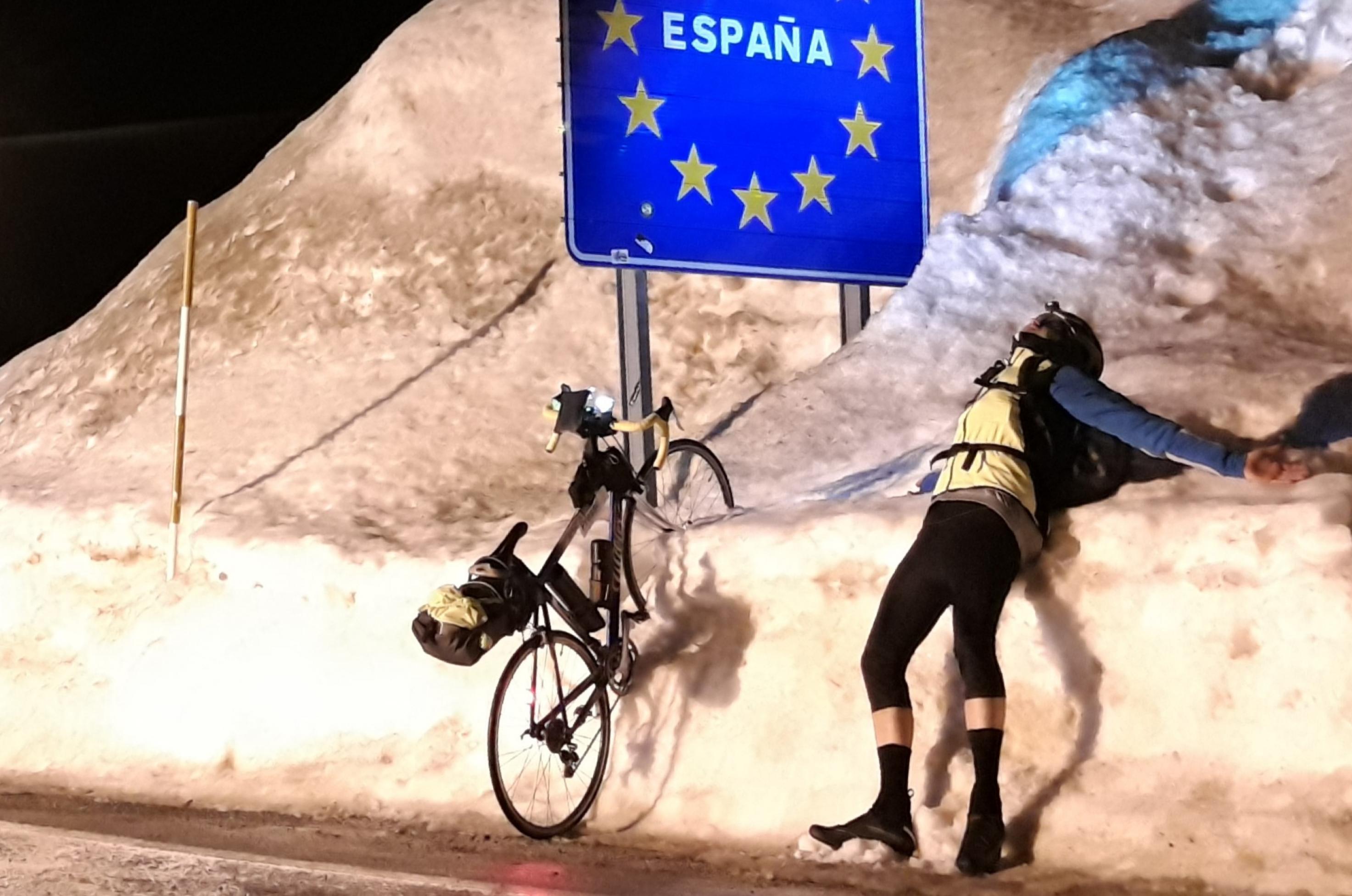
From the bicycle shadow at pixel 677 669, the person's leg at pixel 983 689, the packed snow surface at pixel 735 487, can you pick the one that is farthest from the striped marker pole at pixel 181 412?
the person's leg at pixel 983 689

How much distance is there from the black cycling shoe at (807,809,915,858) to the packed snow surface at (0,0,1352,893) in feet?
0.60

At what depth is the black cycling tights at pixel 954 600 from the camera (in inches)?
170

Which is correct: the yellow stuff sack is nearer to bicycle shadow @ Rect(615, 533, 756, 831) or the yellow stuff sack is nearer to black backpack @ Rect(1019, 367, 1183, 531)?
bicycle shadow @ Rect(615, 533, 756, 831)

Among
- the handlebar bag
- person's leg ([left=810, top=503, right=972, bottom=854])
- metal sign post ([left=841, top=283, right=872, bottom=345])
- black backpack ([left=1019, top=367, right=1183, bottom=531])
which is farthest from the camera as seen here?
metal sign post ([left=841, top=283, right=872, bottom=345])

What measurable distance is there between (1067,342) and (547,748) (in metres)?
2.81

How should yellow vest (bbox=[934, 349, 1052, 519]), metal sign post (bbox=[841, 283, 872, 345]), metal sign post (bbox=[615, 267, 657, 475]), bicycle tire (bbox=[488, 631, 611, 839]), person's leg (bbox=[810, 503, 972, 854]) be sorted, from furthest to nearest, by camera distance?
metal sign post (bbox=[841, 283, 872, 345]) < metal sign post (bbox=[615, 267, 657, 475]) < bicycle tire (bbox=[488, 631, 611, 839]) < yellow vest (bbox=[934, 349, 1052, 519]) < person's leg (bbox=[810, 503, 972, 854])

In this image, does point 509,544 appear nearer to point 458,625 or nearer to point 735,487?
point 458,625

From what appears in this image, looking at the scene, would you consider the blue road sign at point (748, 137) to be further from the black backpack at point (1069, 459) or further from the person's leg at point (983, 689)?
the person's leg at point (983, 689)

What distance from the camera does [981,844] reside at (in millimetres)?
4289

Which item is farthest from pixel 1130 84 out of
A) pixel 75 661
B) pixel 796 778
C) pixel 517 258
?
pixel 75 661

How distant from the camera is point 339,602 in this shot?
6891 mm

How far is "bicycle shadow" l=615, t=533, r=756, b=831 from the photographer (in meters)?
5.56

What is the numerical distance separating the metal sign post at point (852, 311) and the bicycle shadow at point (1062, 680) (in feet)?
11.9

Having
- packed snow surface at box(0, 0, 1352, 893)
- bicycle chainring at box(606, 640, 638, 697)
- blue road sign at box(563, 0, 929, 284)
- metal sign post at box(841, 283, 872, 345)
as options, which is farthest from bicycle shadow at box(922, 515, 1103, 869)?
metal sign post at box(841, 283, 872, 345)
